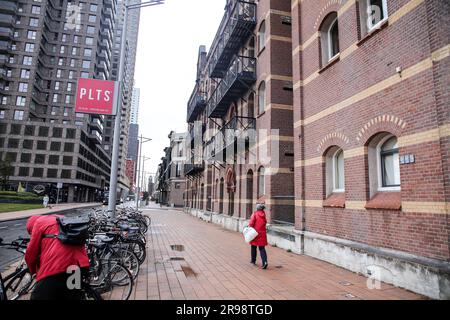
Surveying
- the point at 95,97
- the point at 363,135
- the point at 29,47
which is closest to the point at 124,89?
the point at 29,47

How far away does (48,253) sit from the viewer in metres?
3.10

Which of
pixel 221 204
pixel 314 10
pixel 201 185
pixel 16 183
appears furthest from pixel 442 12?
pixel 16 183

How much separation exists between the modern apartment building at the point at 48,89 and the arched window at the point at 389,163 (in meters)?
59.2

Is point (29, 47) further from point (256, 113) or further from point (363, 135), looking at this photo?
point (363, 135)

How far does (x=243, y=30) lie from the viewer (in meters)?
16.6

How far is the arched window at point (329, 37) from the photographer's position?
9755 mm

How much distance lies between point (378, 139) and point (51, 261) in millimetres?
7272

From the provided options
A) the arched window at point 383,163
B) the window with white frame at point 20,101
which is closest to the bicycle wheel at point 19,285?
the arched window at point 383,163

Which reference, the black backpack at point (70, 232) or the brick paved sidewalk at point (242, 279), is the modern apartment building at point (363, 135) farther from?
the black backpack at point (70, 232)

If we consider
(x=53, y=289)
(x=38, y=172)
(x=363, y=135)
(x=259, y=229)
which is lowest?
(x=53, y=289)

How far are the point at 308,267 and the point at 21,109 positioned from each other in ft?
218

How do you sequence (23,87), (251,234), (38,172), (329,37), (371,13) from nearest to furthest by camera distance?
(251,234) < (371,13) < (329,37) < (38,172) < (23,87)

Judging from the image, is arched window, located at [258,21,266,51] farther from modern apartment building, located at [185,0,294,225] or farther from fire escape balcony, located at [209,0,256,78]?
fire escape balcony, located at [209,0,256,78]
